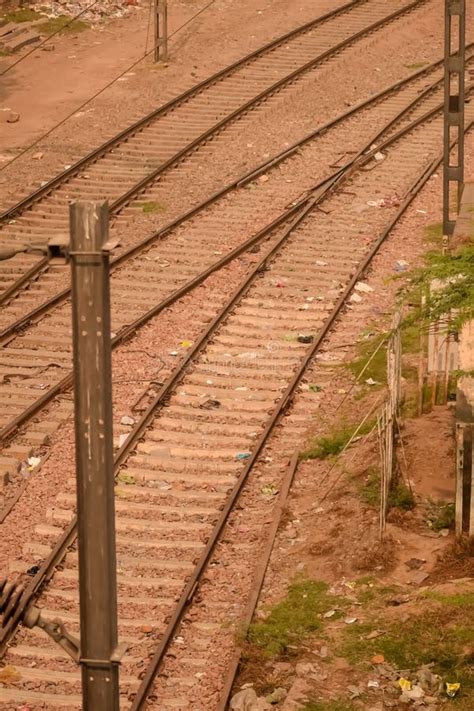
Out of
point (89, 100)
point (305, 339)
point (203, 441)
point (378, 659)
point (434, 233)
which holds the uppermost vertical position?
point (89, 100)

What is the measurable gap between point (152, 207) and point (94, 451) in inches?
577

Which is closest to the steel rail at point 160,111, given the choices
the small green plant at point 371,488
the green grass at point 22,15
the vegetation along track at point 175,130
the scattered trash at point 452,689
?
the vegetation along track at point 175,130

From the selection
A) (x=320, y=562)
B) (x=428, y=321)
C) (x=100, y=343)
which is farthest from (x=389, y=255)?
(x=100, y=343)

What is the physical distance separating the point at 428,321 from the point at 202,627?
3920mm

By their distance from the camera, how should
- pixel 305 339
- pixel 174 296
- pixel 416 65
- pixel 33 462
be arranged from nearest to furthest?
pixel 33 462, pixel 305 339, pixel 174 296, pixel 416 65

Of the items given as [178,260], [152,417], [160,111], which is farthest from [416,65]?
[152,417]

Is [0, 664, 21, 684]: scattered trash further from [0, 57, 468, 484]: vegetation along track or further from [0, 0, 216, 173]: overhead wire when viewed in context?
[0, 0, 216, 173]: overhead wire

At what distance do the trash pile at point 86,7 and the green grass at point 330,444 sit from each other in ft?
70.3

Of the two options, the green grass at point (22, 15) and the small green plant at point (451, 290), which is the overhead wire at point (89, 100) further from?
the small green plant at point (451, 290)

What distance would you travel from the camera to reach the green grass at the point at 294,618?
33.6 feet

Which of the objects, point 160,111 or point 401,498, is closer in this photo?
point 401,498

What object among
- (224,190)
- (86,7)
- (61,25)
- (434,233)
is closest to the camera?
(434,233)

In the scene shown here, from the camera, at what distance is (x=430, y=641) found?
993 centimetres

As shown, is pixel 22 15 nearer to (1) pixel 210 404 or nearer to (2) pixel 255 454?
(1) pixel 210 404
